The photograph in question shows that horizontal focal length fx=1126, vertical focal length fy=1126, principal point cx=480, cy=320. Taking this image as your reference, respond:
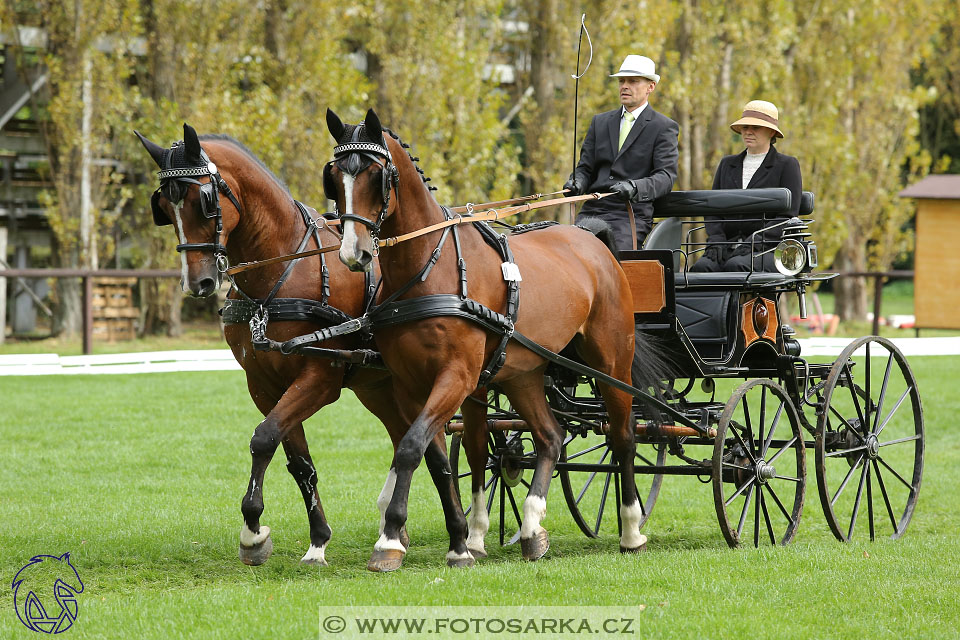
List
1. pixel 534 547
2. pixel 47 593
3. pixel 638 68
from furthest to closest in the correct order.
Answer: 1. pixel 638 68
2. pixel 534 547
3. pixel 47 593

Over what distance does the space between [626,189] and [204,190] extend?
2332 millimetres

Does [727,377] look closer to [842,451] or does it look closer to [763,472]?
[763,472]

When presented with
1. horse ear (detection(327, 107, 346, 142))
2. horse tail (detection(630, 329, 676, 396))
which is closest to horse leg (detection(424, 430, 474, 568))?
horse tail (detection(630, 329, 676, 396))

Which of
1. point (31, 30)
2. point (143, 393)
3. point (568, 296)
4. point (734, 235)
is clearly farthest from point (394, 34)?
point (568, 296)

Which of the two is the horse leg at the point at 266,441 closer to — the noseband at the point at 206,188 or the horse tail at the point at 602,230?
the noseband at the point at 206,188

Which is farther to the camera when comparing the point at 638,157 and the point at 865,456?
the point at 865,456

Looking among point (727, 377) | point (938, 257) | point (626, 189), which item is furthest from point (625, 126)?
point (938, 257)

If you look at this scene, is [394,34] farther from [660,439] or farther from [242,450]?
[660,439]

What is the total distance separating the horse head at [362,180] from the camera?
442cm

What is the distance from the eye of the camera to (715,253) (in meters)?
6.81

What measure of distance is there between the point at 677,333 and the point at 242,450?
16.0ft

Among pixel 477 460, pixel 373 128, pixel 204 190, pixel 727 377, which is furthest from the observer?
pixel 727 377

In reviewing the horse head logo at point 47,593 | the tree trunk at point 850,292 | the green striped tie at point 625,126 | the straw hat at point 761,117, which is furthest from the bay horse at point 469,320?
the tree trunk at point 850,292

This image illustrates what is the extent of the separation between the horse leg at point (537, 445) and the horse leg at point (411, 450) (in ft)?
2.82
